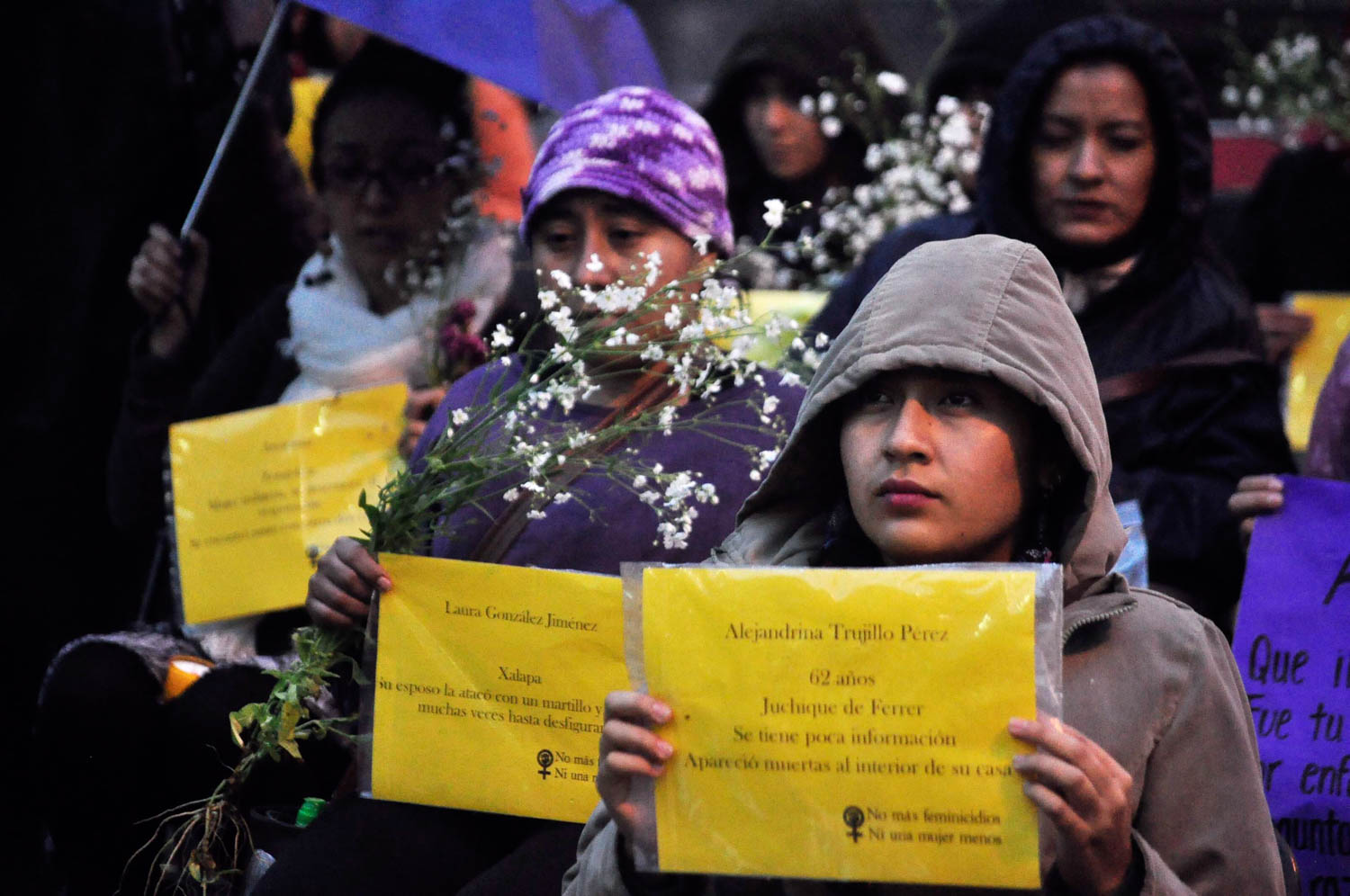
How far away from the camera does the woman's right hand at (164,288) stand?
473 cm

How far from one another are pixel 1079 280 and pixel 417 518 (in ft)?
6.87

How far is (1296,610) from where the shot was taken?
10.4 ft

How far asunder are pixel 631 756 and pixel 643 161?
188 cm

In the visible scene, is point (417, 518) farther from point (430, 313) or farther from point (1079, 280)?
point (1079, 280)

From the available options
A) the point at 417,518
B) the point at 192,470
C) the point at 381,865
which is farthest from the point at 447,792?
the point at 192,470

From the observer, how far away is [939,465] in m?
2.24

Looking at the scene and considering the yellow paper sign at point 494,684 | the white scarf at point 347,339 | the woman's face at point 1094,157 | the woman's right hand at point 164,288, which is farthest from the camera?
the woman's right hand at point 164,288

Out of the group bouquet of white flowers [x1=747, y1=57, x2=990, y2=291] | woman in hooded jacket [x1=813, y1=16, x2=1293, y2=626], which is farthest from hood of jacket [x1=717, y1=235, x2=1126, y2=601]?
bouquet of white flowers [x1=747, y1=57, x2=990, y2=291]

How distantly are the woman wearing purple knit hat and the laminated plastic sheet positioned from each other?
84 cm

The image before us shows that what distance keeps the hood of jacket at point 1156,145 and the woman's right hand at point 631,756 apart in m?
2.54

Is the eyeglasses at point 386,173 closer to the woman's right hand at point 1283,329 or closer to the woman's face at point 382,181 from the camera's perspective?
the woman's face at point 382,181

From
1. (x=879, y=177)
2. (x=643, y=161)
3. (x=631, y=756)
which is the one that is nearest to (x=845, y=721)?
(x=631, y=756)

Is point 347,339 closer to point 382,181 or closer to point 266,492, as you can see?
point 382,181

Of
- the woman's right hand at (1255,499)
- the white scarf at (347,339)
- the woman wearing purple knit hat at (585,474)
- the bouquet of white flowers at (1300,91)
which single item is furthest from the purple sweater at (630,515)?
the bouquet of white flowers at (1300,91)
